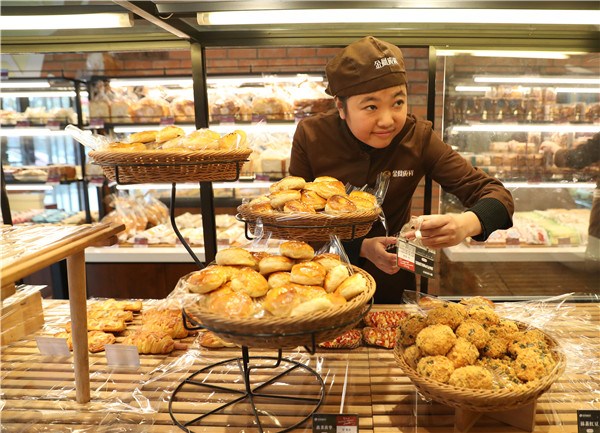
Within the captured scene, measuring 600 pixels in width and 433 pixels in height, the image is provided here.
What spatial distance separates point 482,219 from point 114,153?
1232 millimetres

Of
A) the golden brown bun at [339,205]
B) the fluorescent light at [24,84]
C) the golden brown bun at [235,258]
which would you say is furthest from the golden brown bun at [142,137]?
the fluorescent light at [24,84]

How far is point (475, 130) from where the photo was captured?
347 cm

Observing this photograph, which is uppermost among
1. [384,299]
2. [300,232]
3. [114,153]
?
[114,153]

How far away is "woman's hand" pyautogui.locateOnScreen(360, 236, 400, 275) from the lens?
1.76 meters

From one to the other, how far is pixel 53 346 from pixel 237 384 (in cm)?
66

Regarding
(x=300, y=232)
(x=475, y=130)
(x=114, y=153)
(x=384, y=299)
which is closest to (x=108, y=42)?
(x=114, y=153)

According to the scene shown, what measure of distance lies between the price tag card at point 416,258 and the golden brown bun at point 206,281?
534 millimetres

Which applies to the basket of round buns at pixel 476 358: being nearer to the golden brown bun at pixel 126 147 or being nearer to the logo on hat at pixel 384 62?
the logo on hat at pixel 384 62

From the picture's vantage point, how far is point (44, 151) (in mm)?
4090

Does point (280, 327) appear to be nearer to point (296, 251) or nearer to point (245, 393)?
point (296, 251)

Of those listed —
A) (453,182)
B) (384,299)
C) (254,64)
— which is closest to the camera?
(453,182)

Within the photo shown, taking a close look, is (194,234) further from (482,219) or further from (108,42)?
(482,219)

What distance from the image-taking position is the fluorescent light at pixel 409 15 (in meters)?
1.77

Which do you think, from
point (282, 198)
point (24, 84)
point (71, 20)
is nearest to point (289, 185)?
point (282, 198)
